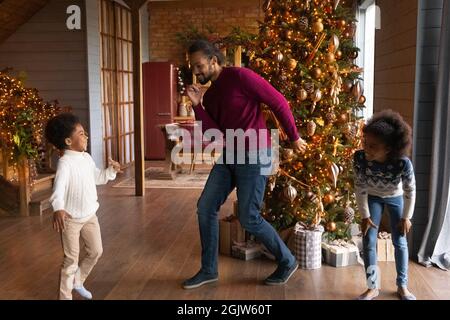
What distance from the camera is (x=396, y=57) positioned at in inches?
162

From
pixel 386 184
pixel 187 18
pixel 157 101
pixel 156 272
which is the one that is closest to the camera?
pixel 386 184

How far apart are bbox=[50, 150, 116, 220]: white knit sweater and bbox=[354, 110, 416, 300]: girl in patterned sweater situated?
154 centimetres

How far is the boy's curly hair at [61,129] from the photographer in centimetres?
276

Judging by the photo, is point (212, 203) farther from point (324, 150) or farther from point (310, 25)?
point (310, 25)

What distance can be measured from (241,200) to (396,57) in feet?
6.63

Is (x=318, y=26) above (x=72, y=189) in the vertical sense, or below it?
above

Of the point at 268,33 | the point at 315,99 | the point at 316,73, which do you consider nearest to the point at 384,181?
the point at 315,99

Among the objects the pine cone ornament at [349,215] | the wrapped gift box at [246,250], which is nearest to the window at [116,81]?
the wrapped gift box at [246,250]

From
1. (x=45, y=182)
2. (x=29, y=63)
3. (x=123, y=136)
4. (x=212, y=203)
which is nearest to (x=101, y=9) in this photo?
(x=29, y=63)

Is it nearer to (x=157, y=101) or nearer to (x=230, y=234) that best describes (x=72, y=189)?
(x=230, y=234)

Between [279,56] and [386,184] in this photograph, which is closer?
[386,184]

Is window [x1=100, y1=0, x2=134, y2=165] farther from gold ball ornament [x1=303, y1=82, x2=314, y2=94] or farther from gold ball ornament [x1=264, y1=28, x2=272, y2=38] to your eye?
gold ball ornament [x1=303, y1=82, x2=314, y2=94]

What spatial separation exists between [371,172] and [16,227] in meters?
3.36

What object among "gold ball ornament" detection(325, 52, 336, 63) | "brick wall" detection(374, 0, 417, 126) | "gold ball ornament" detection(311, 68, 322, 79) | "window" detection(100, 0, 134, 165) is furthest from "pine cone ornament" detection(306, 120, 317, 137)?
"window" detection(100, 0, 134, 165)
